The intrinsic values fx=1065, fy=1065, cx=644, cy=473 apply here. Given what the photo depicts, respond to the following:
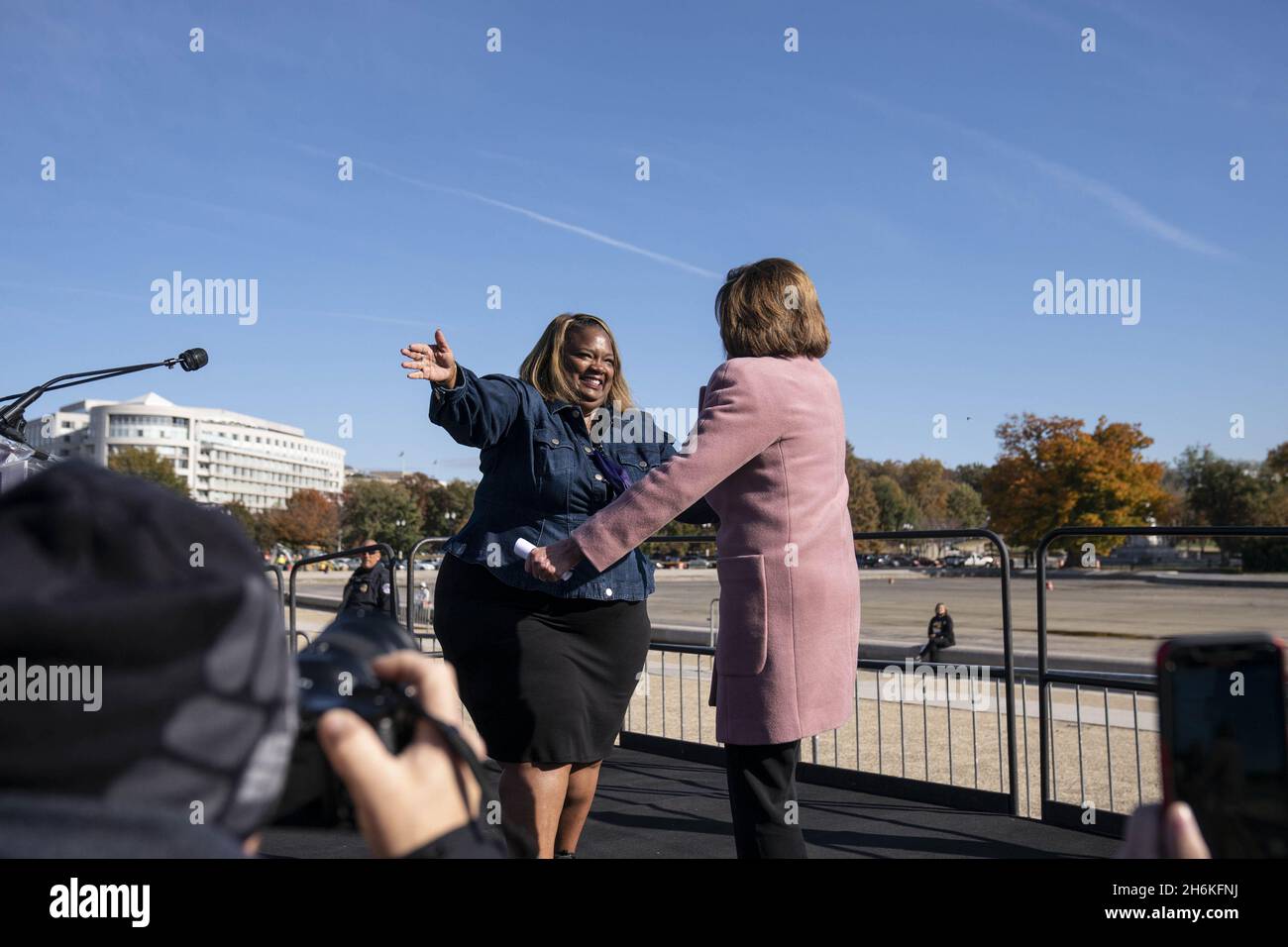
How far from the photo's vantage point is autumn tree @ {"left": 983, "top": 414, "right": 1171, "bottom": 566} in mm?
58812

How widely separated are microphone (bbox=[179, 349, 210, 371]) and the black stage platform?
2590mm

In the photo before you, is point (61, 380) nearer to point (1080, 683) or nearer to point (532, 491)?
point (532, 491)

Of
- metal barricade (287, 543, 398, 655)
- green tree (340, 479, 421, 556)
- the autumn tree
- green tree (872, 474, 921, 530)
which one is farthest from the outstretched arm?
green tree (872, 474, 921, 530)

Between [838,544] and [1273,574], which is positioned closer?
[838,544]

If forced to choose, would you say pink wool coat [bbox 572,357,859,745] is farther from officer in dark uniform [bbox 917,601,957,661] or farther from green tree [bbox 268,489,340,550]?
green tree [bbox 268,489,340,550]

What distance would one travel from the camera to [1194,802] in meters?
0.77

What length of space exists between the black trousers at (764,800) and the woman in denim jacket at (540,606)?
62 centimetres

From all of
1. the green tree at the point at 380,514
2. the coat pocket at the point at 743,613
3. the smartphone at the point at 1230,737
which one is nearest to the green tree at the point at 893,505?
the green tree at the point at 380,514

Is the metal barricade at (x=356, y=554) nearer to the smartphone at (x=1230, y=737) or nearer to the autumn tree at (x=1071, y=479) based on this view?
the smartphone at (x=1230, y=737)

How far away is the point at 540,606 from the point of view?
2885 mm

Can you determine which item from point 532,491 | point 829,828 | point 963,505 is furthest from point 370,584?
point 963,505
